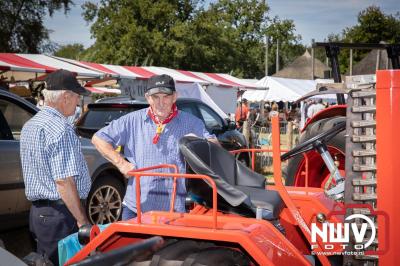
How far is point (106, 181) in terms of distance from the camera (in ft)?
21.4

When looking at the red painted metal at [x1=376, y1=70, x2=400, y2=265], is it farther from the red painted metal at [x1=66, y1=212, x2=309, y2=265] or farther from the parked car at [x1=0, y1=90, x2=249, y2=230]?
the parked car at [x1=0, y1=90, x2=249, y2=230]

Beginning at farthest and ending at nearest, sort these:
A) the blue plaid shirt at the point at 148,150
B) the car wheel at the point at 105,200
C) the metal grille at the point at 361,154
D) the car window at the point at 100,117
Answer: the car window at the point at 100,117 < the car wheel at the point at 105,200 < the blue plaid shirt at the point at 148,150 < the metal grille at the point at 361,154

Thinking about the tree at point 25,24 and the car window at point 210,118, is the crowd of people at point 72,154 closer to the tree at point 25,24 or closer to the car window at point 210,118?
the car window at point 210,118

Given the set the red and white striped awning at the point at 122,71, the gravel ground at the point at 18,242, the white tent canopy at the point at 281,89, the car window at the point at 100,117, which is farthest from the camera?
the white tent canopy at the point at 281,89

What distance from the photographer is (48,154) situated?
10.4ft

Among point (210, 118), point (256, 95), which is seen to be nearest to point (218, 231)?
point (210, 118)

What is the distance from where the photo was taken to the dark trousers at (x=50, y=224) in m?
3.27

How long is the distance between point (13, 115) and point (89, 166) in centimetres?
111

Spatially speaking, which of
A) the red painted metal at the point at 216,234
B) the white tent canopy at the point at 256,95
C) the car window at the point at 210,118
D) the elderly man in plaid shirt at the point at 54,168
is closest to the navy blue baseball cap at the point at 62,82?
the elderly man in plaid shirt at the point at 54,168

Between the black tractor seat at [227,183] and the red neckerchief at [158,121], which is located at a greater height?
Result: the red neckerchief at [158,121]

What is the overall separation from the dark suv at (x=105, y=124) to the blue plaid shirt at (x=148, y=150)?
272 centimetres

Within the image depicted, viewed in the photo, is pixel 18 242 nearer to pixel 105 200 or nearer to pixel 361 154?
pixel 105 200

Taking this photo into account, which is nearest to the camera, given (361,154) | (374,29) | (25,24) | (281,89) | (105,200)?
(361,154)

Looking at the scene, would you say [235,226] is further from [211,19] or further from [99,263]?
[211,19]
